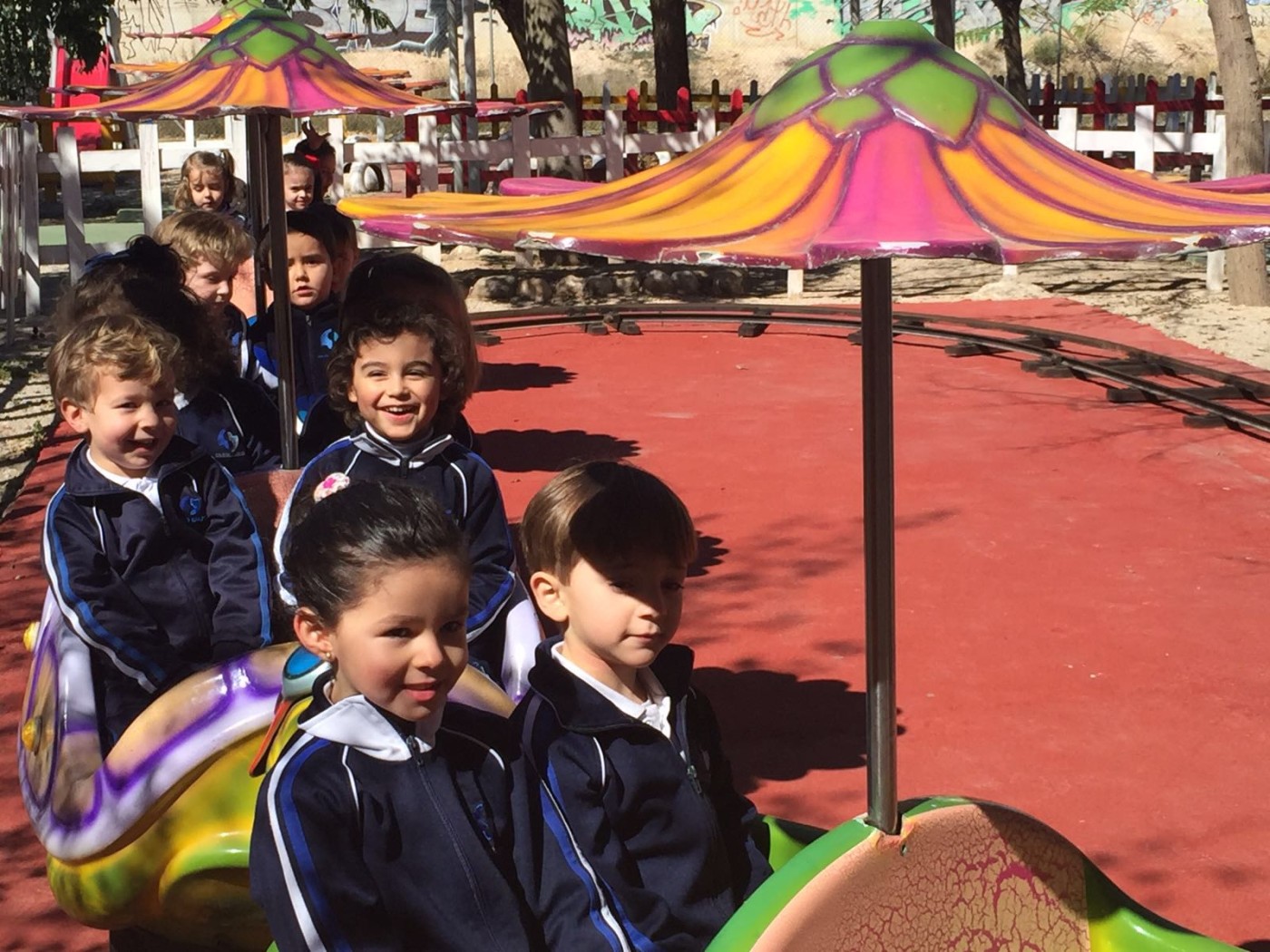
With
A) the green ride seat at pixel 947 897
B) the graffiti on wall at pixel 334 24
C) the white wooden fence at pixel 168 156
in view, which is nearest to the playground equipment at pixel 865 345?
the green ride seat at pixel 947 897

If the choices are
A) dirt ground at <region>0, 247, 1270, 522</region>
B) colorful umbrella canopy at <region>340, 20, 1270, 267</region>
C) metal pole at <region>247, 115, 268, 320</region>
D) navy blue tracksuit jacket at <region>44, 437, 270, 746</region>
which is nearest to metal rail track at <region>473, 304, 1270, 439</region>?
dirt ground at <region>0, 247, 1270, 522</region>

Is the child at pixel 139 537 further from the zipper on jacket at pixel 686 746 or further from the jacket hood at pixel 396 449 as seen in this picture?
the zipper on jacket at pixel 686 746

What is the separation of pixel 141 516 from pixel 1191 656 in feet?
9.99

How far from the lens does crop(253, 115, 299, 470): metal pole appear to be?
13.5 ft

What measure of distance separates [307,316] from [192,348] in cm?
104

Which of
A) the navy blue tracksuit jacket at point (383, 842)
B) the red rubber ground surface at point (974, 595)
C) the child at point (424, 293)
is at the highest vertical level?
the child at point (424, 293)

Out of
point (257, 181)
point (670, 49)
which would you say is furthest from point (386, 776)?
point (670, 49)

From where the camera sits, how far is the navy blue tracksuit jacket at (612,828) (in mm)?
2164

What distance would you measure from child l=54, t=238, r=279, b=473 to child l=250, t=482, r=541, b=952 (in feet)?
5.40

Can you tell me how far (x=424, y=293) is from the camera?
12.9ft

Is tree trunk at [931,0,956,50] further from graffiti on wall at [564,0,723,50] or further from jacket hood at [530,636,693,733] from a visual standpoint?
graffiti on wall at [564,0,723,50]

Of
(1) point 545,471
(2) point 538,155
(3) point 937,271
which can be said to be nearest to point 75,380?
(1) point 545,471

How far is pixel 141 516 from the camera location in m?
3.14

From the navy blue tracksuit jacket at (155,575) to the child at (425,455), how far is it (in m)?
0.13
